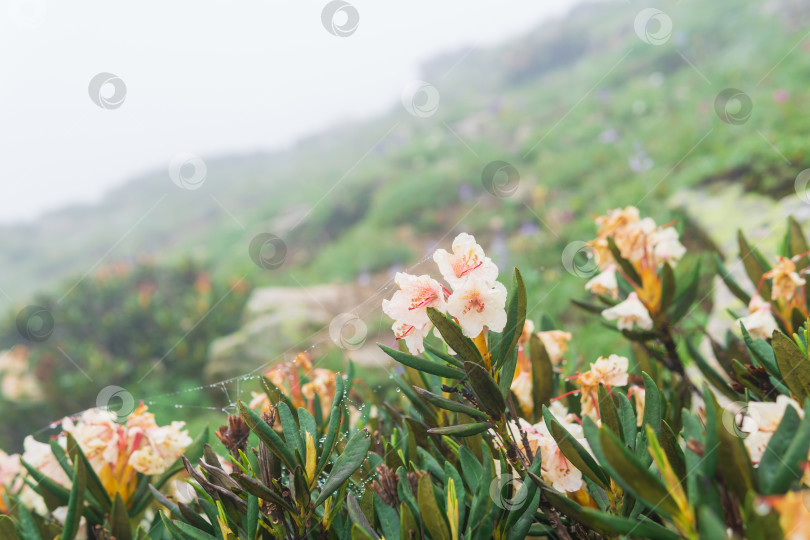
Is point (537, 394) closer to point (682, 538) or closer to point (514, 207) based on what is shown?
point (682, 538)

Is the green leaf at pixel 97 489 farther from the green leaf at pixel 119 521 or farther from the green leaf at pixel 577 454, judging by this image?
the green leaf at pixel 577 454

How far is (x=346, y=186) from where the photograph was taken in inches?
336

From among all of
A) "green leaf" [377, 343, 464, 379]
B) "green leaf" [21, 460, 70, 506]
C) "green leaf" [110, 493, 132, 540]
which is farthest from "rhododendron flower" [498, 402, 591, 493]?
"green leaf" [21, 460, 70, 506]

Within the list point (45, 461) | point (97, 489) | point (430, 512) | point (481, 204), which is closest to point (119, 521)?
point (97, 489)

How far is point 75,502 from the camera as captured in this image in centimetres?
91

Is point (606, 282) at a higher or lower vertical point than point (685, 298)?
higher

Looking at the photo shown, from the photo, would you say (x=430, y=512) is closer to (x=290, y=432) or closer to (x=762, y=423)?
(x=290, y=432)

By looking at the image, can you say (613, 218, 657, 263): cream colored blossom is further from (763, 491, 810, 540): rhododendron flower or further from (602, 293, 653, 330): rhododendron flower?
(763, 491, 810, 540): rhododendron flower

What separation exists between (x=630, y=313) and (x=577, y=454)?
0.52 m

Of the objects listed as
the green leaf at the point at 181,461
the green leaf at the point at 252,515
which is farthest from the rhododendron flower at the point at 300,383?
the green leaf at the point at 252,515

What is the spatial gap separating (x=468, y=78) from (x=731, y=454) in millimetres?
13194

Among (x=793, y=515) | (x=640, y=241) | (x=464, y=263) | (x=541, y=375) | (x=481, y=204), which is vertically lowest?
(x=793, y=515)

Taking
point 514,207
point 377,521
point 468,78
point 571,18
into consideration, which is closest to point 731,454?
point 377,521

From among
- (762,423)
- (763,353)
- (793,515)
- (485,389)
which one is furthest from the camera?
(763,353)
